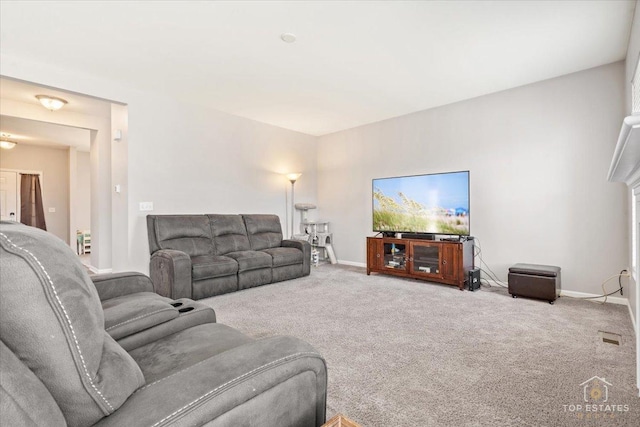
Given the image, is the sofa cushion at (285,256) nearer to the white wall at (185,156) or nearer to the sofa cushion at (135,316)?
the white wall at (185,156)

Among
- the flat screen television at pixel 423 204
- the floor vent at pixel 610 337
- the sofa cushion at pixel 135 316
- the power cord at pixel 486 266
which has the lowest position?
the floor vent at pixel 610 337

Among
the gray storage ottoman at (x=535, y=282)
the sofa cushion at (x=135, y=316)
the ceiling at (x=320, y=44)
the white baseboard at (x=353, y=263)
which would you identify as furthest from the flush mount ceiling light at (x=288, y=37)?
the white baseboard at (x=353, y=263)

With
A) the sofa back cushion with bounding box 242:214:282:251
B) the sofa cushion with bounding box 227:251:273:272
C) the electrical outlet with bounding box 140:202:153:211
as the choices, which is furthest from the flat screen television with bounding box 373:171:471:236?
the electrical outlet with bounding box 140:202:153:211

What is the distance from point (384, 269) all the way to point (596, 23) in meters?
3.57

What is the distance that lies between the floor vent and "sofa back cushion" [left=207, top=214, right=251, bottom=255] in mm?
4022

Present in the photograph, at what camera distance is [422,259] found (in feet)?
14.6

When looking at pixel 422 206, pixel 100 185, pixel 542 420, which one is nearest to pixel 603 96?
pixel 422 206

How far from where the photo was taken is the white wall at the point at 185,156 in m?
3.88

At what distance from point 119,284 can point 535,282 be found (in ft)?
12.8

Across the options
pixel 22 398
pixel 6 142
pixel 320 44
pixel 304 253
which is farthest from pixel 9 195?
pixel 22 398

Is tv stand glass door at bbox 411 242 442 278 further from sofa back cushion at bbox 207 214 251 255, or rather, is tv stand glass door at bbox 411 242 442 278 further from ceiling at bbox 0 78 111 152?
ceiling at bbox 0 78 111 152

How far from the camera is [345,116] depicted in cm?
527

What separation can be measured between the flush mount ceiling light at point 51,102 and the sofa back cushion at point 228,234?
2.59 metres

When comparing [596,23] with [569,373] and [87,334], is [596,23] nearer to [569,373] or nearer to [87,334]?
[569,373]
